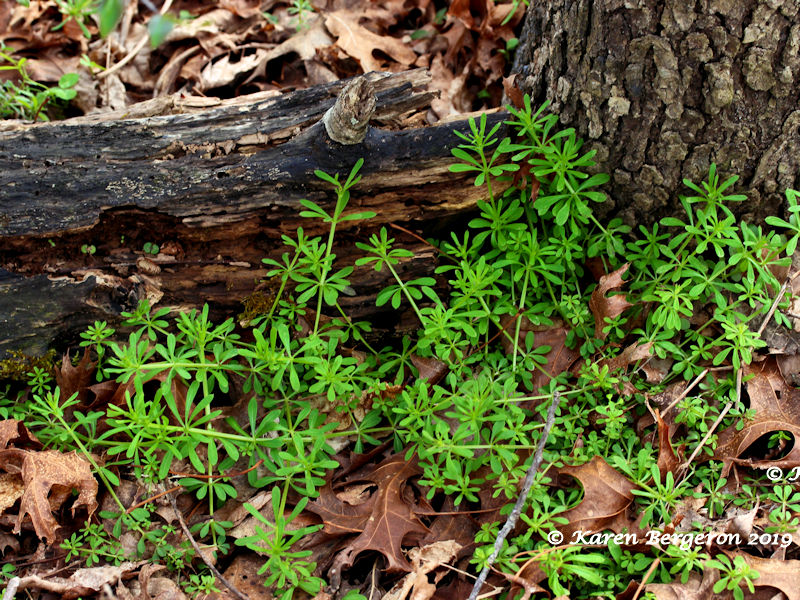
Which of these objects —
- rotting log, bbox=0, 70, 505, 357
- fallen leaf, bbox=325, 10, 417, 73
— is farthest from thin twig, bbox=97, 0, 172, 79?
rotting log, bbox=0, 70, 505, 357

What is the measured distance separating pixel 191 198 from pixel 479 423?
155 centimetres

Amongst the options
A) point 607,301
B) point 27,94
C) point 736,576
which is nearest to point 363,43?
point 27,94

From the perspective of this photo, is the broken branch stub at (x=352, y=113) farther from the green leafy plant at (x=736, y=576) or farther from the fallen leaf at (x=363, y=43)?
the green leafy plant at (x=736, y=576)

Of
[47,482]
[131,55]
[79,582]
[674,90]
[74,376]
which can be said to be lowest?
[79,582]

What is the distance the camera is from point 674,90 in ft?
7.95

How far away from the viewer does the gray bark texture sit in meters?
2.28

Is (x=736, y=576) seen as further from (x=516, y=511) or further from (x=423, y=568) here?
(x=423, y=568)

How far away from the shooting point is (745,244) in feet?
8.21

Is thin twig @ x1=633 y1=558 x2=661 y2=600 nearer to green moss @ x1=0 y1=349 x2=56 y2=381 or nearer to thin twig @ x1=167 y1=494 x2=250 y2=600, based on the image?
thin twig @ x1=167 y1=494 x2=250 y2=600

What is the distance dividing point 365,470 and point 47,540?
4.09 ft

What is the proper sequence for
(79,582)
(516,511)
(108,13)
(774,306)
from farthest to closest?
(774,306) → (79,582) → (516,511) → (108,13)

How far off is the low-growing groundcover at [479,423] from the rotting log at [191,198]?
11cm

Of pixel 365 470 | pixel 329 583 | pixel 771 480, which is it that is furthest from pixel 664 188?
pixel 329 583

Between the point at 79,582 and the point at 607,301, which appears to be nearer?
the point at 79,582
